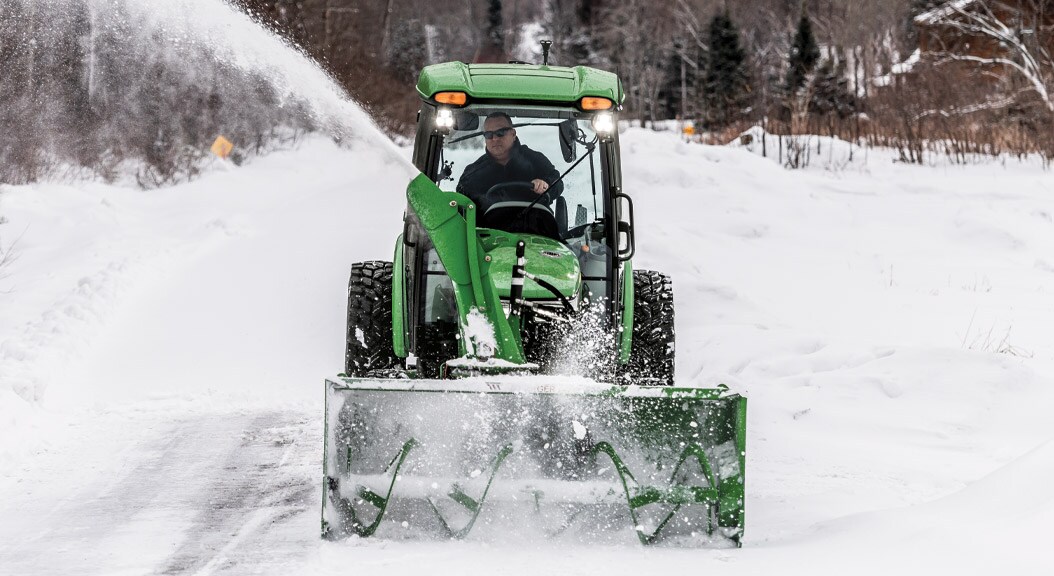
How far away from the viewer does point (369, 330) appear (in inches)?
250

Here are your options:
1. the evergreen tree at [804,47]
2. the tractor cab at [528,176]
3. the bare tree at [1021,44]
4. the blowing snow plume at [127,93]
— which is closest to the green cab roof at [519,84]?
the tractor cab at [528,176]

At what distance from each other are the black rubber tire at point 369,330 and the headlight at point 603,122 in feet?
5.47

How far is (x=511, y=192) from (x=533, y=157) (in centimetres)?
24

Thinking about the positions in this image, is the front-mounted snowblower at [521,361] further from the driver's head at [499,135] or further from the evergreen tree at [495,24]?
the evergreen tree at [495,24]

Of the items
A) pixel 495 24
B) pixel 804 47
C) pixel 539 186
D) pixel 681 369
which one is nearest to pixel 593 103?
pixel 539 186

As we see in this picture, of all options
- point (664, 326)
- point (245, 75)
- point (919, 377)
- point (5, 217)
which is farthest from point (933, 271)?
point (245, 75)

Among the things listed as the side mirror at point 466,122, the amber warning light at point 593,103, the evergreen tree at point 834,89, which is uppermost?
the evergreen tree at point 834,89

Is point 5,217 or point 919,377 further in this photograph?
point 5,217

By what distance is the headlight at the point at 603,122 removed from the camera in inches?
225

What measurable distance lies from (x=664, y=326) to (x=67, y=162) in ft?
54.5

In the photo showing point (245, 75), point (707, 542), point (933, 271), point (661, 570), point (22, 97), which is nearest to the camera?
point (661, 570)

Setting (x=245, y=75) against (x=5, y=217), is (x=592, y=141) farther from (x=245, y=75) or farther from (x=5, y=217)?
(x=245, y=75)

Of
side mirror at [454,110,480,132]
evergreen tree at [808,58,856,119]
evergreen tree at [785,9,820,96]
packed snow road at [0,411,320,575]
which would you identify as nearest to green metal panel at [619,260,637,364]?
side mirror at [454,110,480,132]

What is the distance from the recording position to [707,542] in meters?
4.39
